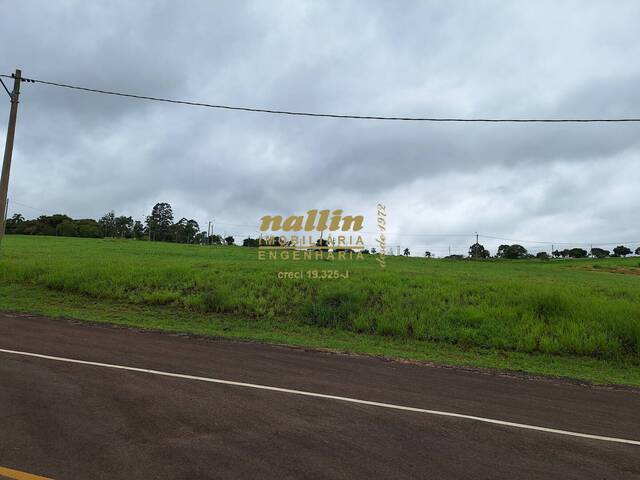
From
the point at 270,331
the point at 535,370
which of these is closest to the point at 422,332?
the point at 535,370

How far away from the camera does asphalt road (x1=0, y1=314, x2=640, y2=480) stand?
450 centimetres

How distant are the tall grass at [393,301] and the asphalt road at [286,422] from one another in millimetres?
4500

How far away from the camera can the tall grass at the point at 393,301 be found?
13555 millimetres

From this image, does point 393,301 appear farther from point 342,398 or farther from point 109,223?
point 109,223

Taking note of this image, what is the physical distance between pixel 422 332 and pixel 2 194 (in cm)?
1800

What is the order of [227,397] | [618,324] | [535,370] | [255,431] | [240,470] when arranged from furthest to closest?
1. [618,324]
2. [535,370]
3. [227,397]
4. [255,431]
5. [240,470]

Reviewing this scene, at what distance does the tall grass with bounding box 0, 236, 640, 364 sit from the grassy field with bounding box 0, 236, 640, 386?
0.15 ft

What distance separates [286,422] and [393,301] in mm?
11684

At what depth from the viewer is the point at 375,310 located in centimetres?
1638

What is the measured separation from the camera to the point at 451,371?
997 centimetres

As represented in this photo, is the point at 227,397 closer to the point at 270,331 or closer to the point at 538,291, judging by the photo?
the point at 270,331

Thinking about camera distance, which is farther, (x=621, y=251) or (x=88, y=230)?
(x=88, y=230)

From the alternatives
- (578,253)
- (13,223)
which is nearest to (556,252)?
(578,253)

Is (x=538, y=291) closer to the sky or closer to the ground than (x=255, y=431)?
closer to the sky
